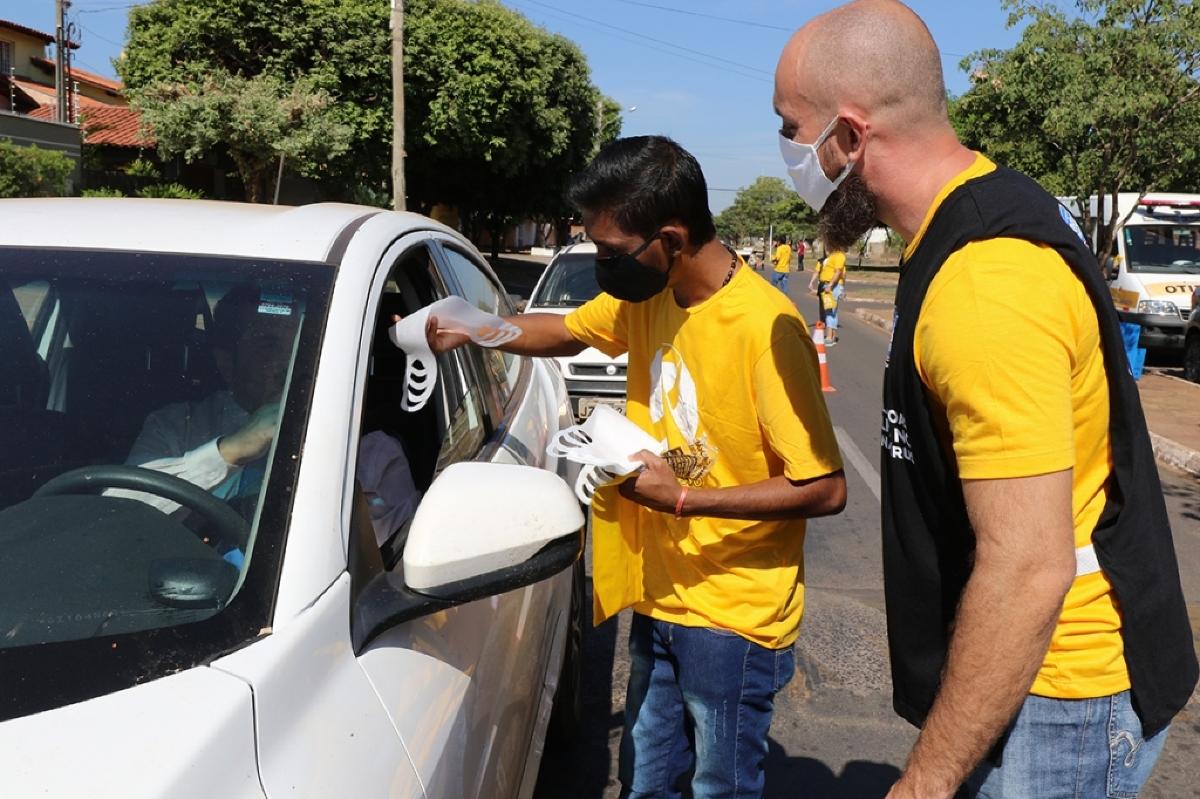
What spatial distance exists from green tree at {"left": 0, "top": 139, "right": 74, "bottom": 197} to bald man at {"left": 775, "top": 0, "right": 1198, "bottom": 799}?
1839 cm

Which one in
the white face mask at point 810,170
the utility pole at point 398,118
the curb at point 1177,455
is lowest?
the curb at point 1177,455

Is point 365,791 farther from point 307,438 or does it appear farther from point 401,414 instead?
point 401,414

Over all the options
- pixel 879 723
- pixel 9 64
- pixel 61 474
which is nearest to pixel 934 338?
pixel 61 474

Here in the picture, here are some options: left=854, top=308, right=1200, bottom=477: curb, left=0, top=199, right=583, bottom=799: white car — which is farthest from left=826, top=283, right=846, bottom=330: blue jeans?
left=0, top=199, right=583, bottom=799: white car

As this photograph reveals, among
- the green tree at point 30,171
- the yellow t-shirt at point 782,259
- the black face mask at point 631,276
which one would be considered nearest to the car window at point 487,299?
the black face mask at point 631,276

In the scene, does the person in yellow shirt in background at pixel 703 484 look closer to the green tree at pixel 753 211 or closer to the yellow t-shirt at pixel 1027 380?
the yellow t-shirt at pixel 1027 380

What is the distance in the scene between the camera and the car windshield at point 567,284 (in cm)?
942

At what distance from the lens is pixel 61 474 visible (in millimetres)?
1850

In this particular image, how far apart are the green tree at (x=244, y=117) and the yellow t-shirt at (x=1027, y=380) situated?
24.2 metres

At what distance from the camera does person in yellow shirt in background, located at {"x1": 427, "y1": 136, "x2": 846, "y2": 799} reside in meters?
2.25

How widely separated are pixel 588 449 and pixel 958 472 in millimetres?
914

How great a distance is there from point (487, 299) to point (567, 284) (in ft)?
18.9

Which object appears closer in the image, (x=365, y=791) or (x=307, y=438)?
(x=365, y=791)

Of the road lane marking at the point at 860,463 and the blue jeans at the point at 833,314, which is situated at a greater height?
the blue jeans at the point at 833,314
